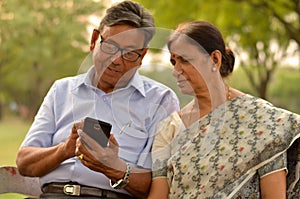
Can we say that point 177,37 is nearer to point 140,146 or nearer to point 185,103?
point 185,103

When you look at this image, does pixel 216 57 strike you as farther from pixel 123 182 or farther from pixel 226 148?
pixel 123 182

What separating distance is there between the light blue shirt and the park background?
0.07 m

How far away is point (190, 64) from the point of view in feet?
6.77

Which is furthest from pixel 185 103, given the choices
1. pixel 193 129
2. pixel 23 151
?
pixel 23 151

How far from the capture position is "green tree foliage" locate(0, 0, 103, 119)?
24375 millimetres

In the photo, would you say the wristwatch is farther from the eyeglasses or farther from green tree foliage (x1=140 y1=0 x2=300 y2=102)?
green tree foliage (x1=140 y1=0 x2=300 y2=102)

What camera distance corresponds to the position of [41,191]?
2467 mm

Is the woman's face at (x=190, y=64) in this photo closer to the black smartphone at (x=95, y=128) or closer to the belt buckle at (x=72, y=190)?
the black smartphone at (x=95, y=128)

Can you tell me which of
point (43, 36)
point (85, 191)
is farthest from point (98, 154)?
point (43, 36)

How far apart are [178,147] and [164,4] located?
10.0m

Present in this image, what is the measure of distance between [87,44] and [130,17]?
685 mm

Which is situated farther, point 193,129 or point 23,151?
point 23,151

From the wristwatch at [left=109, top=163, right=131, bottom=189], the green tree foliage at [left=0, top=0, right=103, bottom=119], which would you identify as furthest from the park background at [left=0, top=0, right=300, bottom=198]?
the wristwatch at [left=109, top=163, right=131, bottom=189]

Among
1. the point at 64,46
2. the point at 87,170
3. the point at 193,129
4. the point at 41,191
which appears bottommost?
the point at 64,46
